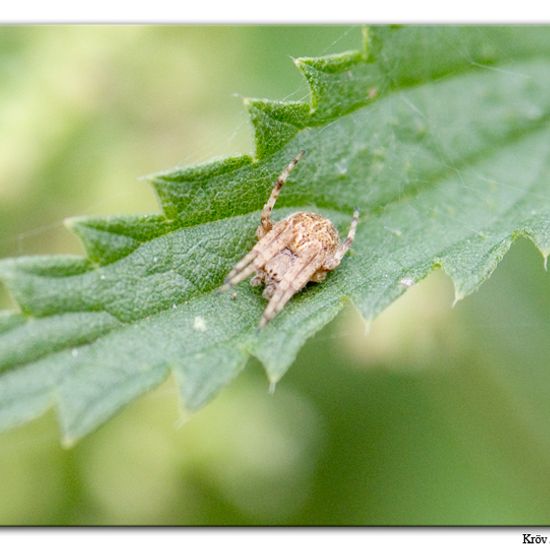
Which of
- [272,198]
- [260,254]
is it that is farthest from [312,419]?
[272,198]

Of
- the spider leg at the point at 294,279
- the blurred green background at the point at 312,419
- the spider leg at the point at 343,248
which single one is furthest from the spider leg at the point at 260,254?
the blurred green background at the point at 312,419

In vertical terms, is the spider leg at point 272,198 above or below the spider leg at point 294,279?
above

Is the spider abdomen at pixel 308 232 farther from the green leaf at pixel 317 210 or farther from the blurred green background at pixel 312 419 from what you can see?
the blurred green background at pixel 312 419

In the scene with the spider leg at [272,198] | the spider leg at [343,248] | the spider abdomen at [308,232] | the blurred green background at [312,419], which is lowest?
the blurred green background at [312,419]

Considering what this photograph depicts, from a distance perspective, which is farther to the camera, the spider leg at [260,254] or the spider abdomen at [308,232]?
the spider abdomen at [308,232]

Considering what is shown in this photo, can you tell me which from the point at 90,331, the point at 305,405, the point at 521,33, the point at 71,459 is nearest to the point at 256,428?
the point at 305,405

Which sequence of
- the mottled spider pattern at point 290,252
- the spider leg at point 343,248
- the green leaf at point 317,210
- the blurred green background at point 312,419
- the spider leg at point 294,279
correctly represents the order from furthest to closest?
the blurred green background at point 312,419, the spider leg at point 343,248, the mottled spider pattern at point 290,252, the spider leg at point 294,279, the green leaf at point 317,210

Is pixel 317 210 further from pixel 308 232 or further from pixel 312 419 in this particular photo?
Answer: pixel 312 419
